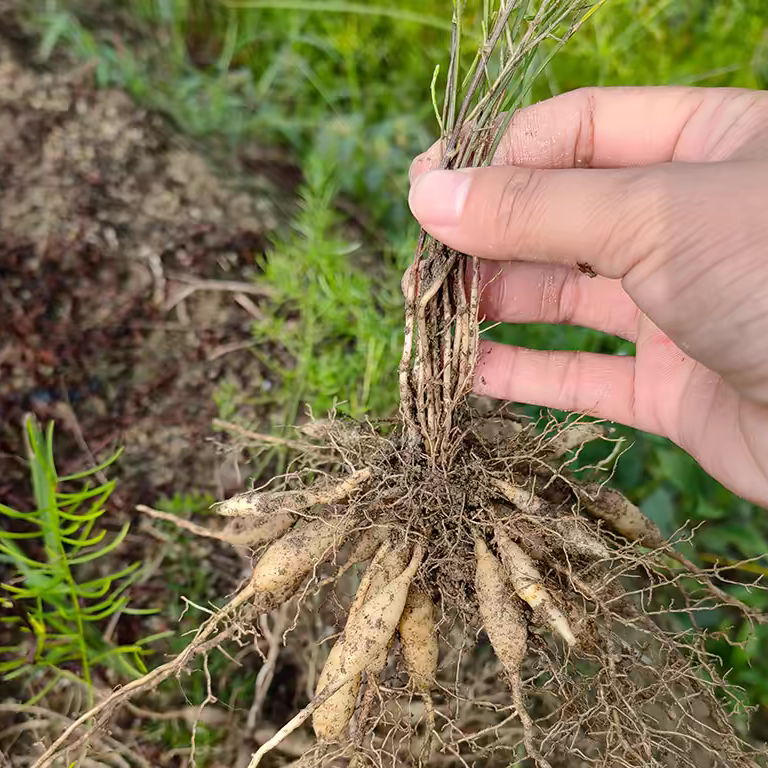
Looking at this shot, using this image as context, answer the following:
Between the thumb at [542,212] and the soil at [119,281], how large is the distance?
2.98ft

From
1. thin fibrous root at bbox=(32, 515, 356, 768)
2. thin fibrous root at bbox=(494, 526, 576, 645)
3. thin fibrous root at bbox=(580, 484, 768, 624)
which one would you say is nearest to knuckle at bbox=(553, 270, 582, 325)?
thin fibrous root at bbox=(580, 484, 768, 624)

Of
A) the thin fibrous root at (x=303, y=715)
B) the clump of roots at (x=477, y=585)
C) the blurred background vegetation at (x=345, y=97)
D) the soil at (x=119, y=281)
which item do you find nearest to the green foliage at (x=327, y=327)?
the blurred background vegetation at (x=345, y=97)

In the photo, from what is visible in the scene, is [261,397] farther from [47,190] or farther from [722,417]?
[722,417]

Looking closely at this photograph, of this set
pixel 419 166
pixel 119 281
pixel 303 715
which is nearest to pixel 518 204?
pixel 419 166

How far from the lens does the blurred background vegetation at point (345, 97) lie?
173 cm

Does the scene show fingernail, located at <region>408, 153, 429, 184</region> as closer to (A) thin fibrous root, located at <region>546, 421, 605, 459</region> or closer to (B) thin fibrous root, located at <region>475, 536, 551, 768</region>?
(A) thin fibrous root, located at <region>546, 421, 605, 459</region>

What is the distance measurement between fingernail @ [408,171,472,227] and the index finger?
21 centimetres

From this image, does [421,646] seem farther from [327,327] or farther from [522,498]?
[327,327]

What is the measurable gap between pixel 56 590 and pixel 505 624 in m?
0.86

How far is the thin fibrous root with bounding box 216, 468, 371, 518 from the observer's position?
1201 millimetres

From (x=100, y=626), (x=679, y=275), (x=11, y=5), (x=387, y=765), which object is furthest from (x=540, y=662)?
(x=11, y=5)

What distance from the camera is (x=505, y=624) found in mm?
1104

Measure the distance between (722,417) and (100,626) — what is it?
1324 mm

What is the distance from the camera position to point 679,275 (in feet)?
2.91
